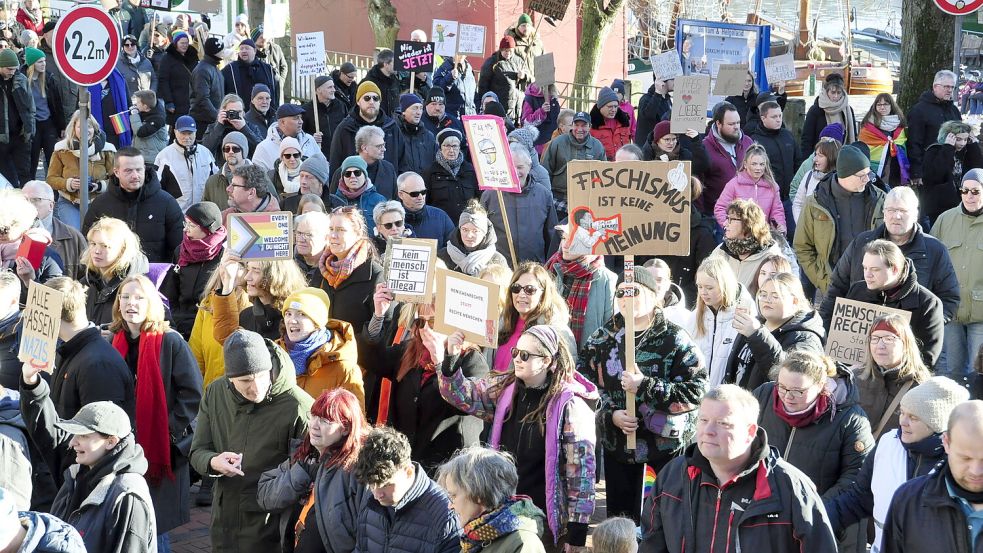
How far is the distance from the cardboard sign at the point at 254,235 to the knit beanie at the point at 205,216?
2.57 feet

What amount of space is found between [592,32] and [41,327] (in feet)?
55.3

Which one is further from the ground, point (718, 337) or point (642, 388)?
point (718, 337)

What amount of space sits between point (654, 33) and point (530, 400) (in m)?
25.3

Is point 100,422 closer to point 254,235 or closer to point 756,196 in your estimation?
point 254,235

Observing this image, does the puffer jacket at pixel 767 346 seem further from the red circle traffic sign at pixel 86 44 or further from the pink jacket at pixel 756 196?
the red circle traffic sign at pixel 86 44

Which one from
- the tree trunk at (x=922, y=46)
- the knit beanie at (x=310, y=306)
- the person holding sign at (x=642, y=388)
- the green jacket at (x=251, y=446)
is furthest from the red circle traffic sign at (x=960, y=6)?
the green jacket at (x=251, y=446)

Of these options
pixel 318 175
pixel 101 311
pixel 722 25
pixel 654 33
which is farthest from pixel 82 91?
pixel 654 33

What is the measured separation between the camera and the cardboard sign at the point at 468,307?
240 inches

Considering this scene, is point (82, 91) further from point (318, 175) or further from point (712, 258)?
point (712, 258)

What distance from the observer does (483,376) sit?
20.7 feet

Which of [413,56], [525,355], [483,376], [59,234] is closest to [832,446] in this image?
[525,355]

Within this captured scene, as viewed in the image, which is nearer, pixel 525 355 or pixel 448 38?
pixel 525 355

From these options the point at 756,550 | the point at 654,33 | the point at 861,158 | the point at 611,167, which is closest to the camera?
the point at 756,550

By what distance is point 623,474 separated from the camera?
6457mm
